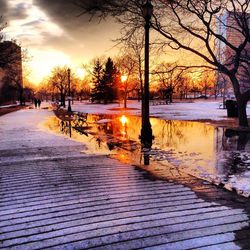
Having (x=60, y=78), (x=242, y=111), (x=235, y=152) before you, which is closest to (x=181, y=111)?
(x=242, y=111)

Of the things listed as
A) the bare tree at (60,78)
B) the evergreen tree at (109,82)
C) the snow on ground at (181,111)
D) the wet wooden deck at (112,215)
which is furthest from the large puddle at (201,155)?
the bare tree at (60,78)

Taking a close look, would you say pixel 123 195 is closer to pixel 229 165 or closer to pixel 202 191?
pixel 202 191

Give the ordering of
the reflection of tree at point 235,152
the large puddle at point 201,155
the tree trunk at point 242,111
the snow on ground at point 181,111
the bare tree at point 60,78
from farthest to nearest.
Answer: the bare tree at point 60,78
the snow on ground at point 181,111
the tree trunk at point 242,111
the reflection of tree at point 235,152
the large puddle at point 201,155

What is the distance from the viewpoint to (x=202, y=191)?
232 inches

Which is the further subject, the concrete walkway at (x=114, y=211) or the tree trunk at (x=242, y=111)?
the tree trunk at (x=242, y=111)

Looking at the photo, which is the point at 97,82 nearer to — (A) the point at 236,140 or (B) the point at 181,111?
(B) the point at 181,111

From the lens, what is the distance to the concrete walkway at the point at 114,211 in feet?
12.6

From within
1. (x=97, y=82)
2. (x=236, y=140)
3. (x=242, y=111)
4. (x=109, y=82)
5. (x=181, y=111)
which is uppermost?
(x=97, y=82)

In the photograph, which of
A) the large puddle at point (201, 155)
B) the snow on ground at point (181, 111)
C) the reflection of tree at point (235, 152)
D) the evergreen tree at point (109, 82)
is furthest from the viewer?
the evergreen tree at point (109, 82)

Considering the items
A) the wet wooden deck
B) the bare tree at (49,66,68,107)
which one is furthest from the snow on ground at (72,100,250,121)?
the bare tree at (49,66,68,107)

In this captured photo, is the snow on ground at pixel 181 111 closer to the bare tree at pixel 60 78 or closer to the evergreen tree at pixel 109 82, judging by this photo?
the evergreen tree at pixel 109 82

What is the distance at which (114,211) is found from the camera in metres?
4.79

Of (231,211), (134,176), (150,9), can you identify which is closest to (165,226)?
(231,211)

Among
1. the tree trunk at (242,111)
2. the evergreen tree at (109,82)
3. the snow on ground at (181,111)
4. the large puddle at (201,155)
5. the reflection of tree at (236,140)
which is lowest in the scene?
the snow on ground at (181,111)
